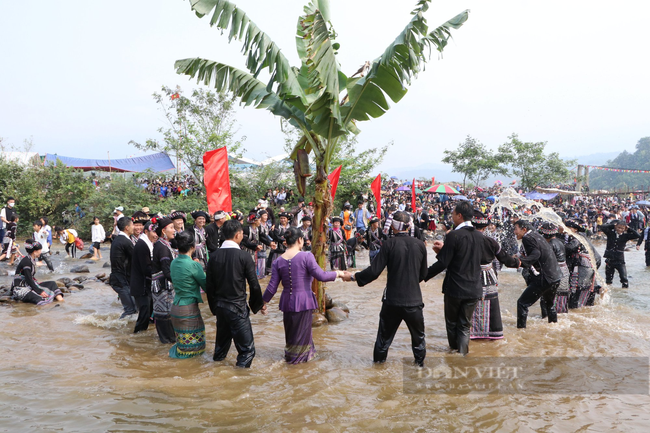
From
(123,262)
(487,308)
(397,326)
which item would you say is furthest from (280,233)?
(397,326)

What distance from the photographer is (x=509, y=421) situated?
4.02 meters

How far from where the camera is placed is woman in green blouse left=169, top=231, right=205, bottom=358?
518 cm

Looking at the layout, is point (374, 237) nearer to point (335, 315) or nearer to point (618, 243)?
point (335, 315)

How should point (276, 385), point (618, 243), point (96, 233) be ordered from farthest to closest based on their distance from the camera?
1. point (96, 233)
2. point (618, 243)
3. point (276, 385)

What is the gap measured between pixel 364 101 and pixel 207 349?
4.24 meters

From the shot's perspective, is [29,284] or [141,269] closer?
[141,269]

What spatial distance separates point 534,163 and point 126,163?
31140mm

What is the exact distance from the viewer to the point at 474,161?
36.0 meters

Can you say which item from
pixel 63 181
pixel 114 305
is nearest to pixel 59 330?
pixel 114 305

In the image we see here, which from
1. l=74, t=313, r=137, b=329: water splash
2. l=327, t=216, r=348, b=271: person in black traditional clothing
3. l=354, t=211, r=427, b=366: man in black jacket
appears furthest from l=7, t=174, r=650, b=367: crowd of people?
l=327, t=216, r=348, b=271: person in black traditional clothing

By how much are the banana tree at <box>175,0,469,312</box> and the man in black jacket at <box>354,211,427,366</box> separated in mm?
1840

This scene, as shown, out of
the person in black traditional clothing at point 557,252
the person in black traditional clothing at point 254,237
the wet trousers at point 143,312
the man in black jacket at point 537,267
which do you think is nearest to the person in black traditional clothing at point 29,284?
the wet trousers at point 143,312

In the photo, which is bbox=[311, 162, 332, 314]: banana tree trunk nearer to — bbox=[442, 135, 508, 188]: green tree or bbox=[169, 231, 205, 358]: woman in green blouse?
bbox=[169, 231, 205, 358]: woman in green blouse

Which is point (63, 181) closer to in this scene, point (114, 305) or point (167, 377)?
point (114, 305)
